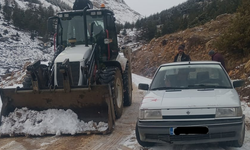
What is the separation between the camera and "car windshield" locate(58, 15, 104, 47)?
787cm

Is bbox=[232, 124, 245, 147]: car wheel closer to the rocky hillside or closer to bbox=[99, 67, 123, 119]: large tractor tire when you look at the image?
bbox=[99, 67, 123, 119]: large tractor tire

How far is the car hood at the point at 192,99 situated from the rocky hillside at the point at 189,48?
7.54 metres

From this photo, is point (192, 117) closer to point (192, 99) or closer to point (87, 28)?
point (192, 99)

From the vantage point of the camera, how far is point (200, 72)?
5395mm

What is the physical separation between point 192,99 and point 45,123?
10.6ft

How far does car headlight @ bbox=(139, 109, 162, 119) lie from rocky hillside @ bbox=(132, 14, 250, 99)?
8252 mm

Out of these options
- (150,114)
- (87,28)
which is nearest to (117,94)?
(87,28)

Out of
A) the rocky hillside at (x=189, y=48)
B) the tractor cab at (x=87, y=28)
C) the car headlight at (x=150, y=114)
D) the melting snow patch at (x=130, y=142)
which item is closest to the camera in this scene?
the car headlight at (x=150, y=114)

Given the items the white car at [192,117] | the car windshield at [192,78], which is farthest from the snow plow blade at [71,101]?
the white car at [192,117]

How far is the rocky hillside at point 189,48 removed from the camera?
1635 cm

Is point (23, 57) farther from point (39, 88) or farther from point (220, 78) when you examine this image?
point (220, 78)

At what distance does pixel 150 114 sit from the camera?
4.41 meters

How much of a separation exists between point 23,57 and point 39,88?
33.6 m

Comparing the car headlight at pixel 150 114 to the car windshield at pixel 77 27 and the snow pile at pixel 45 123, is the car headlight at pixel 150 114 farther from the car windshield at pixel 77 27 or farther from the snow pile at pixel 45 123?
the car windshield at pixel 77 27
